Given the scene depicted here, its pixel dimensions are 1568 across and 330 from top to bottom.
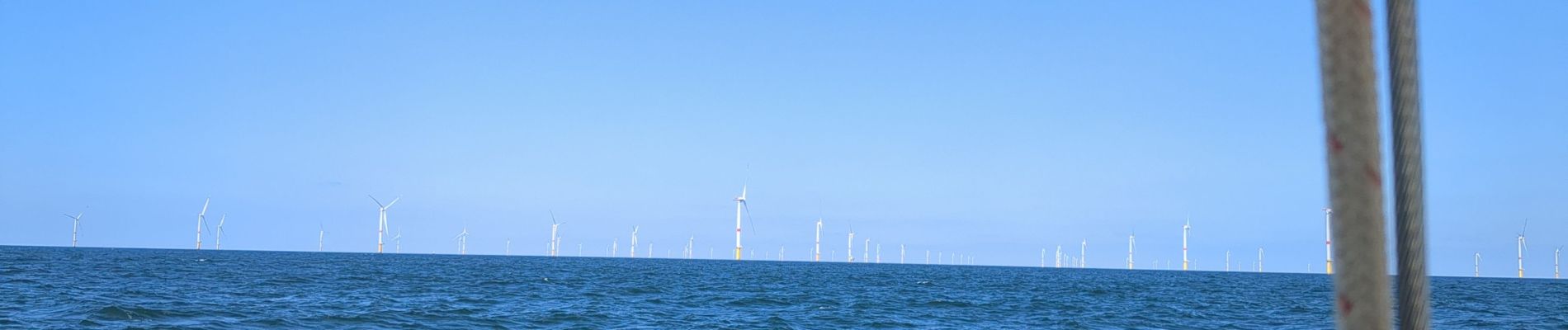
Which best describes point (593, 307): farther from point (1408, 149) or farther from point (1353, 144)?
point (1353, 144)

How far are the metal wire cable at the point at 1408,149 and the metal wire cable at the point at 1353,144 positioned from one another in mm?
426

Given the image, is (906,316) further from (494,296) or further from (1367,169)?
(1367,169)

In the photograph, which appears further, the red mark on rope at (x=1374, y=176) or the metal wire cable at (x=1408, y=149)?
the metal wire cable at (x=1408, y=149)

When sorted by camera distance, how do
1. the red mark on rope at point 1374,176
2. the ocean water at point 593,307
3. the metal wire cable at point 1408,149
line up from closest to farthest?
the red mark on rope at point 1374,176, the metal wire cable at point 1408,149, the ocean water at point 593,307

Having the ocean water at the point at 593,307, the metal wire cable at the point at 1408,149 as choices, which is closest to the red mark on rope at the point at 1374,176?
the metal wire cable at the point at 1408,149

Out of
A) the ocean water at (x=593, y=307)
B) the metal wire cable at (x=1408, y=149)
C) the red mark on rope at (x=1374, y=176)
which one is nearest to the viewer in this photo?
the red mark on rope at (x=1374, y=176)

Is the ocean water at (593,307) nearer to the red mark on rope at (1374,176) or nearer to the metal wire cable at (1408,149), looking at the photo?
the metal wire cable at (1408,149)

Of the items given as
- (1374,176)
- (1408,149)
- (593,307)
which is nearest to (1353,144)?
(1374,176)

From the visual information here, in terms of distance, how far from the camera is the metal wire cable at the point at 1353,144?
2.65 meters

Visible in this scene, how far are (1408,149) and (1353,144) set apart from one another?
18.5 inches

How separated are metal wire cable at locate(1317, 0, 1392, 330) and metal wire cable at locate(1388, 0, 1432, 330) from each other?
43 centimetres

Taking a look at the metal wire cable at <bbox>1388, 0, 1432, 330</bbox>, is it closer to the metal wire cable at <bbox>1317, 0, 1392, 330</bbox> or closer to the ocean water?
the metal wire cable at <bbox>1317, 0, 1392, 330</bbox>

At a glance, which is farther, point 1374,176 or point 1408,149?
point 1408,149

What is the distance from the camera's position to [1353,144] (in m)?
2.67
